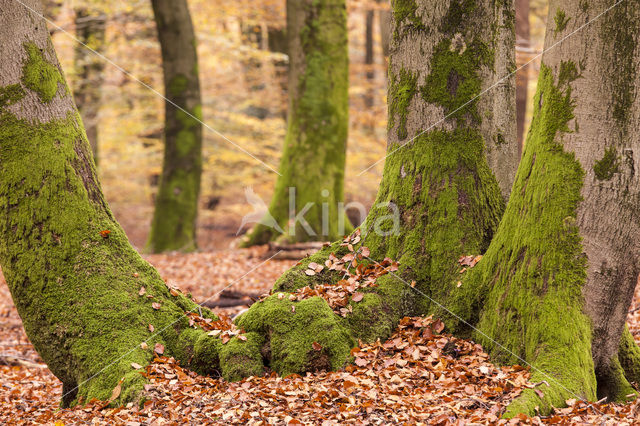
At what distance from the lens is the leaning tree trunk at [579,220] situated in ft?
12.0

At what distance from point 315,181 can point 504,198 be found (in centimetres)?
582

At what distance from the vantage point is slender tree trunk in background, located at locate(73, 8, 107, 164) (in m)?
15.8

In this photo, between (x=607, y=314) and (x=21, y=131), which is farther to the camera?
(x=21, y=131)

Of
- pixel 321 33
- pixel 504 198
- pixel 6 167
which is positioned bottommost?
pixel 504 198

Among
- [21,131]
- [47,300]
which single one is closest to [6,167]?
[21,131]

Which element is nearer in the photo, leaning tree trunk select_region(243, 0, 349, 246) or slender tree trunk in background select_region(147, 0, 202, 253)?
leaning tree trunk select_region(243, 0, 349, 246)

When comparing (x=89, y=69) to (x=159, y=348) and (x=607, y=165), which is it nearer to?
(x=159, y=348)

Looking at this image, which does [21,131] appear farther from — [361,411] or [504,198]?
[504,198]

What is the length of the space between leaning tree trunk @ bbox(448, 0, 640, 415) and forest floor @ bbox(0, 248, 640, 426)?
0.21 metres

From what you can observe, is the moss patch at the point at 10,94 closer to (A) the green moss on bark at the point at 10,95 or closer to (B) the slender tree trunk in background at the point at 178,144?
(A) the green moss on bark at the point at 10,95

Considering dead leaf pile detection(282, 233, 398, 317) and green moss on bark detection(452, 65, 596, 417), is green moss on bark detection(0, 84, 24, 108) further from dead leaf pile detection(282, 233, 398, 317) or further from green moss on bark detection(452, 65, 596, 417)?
green moss on bark detection(452, 65, 596, 417)

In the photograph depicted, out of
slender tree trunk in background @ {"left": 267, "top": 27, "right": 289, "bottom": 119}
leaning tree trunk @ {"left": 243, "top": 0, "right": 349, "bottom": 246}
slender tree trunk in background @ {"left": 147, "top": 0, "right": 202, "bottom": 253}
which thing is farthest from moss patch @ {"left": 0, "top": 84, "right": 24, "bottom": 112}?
slender tree trunk in background @ {"left": 267, "top": 27, "right": 289, "bottom": 119}

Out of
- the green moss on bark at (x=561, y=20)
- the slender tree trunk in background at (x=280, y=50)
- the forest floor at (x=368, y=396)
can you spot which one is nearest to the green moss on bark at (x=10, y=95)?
the forest floor at (x=368, y=396)

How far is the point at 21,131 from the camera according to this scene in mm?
4461
